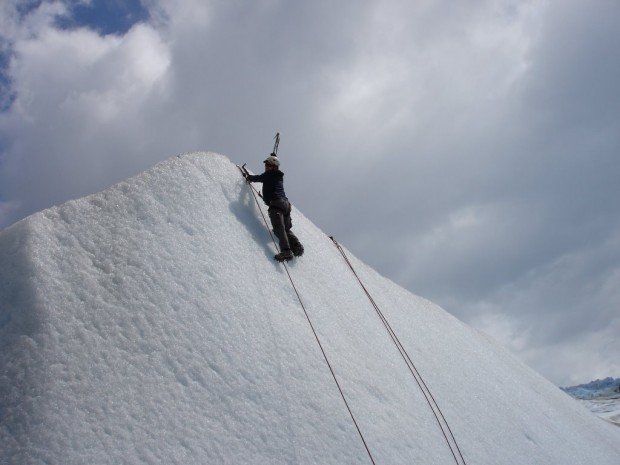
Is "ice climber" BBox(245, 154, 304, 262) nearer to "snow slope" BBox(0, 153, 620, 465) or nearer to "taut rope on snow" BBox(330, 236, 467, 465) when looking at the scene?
"snow slope" BBox(0, 153, 620, 465)

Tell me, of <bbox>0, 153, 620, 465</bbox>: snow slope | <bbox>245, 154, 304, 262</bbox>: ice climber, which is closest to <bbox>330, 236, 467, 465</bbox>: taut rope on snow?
<bbox>0, 153, 620, 465</bbox>: snow slope

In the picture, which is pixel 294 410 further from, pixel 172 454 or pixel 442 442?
pixel 442 442

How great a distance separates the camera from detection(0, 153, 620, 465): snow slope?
10.7ft

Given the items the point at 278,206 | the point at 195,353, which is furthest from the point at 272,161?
the point at 195,353

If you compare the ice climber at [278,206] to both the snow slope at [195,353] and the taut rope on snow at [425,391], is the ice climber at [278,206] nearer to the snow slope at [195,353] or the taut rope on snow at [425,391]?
the snow slope at [195,353]

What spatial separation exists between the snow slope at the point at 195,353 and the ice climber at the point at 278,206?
A: 171 mm

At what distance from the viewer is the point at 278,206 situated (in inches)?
228

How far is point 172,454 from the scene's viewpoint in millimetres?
3199

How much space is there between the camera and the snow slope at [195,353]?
3275 mm

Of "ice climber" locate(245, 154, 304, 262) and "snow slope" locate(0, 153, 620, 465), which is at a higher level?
"ice climber" locate(245, 154, 304, 262)

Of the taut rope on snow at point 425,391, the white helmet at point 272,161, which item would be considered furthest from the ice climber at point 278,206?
the taut rope on snow at point 425,391

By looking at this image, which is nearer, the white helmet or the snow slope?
the snow slope

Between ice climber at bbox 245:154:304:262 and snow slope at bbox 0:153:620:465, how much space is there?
6.7 inches

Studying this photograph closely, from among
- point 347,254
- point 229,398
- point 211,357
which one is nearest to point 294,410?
point 229,398
